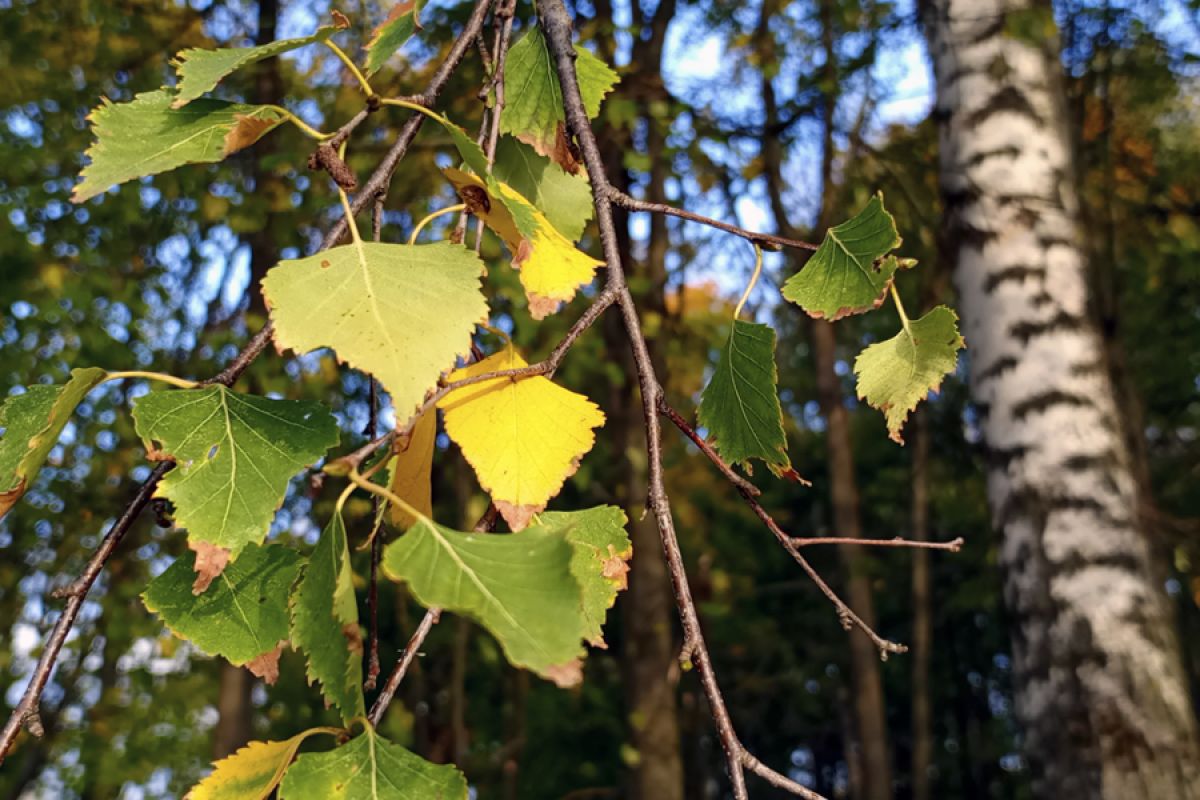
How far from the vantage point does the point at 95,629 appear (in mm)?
5578

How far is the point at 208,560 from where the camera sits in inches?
21.4

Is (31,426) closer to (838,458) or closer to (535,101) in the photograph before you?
(535,101)

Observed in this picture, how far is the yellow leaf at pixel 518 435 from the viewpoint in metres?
0.59

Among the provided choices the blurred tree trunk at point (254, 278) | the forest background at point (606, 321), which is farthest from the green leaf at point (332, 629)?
the blurred tree trunk at point (254, 278)

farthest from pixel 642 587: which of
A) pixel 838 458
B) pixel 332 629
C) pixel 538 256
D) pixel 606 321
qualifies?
pixel 332 629

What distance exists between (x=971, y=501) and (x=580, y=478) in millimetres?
5332

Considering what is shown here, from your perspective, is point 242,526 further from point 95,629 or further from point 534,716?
point 534,716

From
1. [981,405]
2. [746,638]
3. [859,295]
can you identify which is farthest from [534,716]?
[859,295]

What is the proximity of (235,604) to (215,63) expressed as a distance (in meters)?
0.32

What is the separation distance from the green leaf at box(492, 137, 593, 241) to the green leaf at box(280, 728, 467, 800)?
0.38m

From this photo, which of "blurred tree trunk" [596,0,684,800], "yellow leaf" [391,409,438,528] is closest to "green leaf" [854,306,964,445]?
"yellow leaf" [391,409,438,528]

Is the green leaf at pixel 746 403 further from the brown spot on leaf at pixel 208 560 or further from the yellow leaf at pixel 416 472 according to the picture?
the brown spot on leaf at pixel 208 560

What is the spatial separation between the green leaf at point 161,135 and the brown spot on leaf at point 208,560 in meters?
0.21

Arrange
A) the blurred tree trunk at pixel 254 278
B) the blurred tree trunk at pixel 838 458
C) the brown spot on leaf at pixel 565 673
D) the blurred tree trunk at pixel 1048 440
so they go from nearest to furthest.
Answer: the brown spot on leaf at pixel 565 673 < the blurred tree trunk at pixel 1048 440 < the blurred tree trunk at pixel 254 278 < the blurred tree trunk at pixel 838 458
